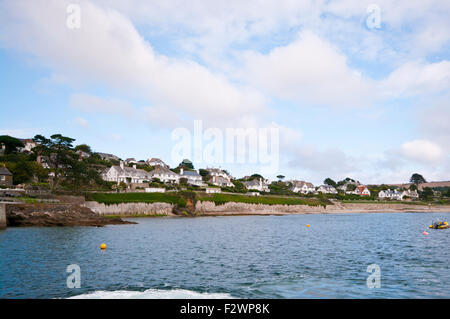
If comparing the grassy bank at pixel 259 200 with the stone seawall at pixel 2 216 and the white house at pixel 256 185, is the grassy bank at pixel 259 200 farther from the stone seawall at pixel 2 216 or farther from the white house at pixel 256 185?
the stone seawall at pixel 2 216

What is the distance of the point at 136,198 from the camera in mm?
84688

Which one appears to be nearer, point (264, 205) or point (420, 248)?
point (420, 248)

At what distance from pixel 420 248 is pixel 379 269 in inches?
569

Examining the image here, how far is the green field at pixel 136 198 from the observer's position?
76.4m

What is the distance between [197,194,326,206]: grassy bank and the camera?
345 ft

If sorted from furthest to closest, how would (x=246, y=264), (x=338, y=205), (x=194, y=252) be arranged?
(x=338, y=205) < (x=194, y=252) < (x=246, y=264)

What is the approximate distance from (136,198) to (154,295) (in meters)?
69.7

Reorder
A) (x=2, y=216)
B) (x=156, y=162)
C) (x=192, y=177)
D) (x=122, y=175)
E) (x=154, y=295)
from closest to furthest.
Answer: (x=154, y=295) → (x=2, y=216) → (x=122, y=175) → (x=192, y=177) → (x=156, y=162)

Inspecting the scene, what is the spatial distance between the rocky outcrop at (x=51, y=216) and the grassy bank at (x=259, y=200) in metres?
43.8

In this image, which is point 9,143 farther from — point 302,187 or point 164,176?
point 302,187

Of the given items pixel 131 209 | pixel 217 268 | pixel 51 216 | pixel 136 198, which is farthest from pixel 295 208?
pixel 217 268
